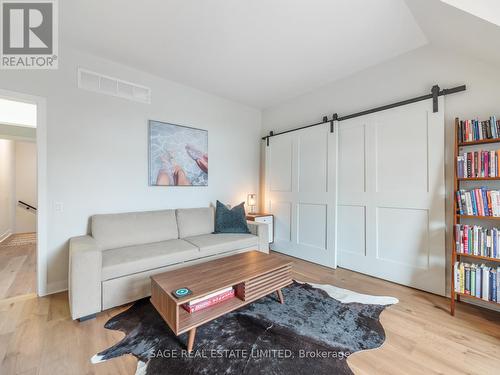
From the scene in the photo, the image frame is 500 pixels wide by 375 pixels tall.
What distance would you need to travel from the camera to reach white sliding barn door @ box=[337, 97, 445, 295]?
2.26m

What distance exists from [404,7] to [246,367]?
3000mm

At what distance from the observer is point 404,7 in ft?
5.90

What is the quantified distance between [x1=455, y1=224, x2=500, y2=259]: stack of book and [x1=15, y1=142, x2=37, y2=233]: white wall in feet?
26.1

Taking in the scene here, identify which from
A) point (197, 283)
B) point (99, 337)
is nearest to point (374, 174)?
point (197, 283)

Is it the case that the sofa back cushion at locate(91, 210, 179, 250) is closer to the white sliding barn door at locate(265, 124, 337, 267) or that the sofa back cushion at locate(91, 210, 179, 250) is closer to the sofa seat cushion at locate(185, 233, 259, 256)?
the sofa seat cushion at locate(185, 233, 259, 256)

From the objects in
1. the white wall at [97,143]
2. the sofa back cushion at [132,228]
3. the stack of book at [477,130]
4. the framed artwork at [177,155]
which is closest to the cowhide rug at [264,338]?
the sofa back cushion at [132,228]

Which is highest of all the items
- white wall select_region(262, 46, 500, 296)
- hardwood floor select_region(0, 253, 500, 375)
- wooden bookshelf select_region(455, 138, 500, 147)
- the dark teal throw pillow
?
white wall select_region(262, 46, 500, 296)

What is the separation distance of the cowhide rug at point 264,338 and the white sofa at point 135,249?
9.7 inches

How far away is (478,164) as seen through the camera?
6.14 ft

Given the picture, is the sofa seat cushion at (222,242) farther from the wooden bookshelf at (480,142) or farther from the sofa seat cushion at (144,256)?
the wooden bookshelf at (480,142)

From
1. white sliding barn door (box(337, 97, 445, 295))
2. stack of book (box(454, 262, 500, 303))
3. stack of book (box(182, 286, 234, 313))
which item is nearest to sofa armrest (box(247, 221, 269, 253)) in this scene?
white sliding barn door (box(337, 97, 445, 295))

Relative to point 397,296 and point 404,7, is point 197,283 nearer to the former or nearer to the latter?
point 397,296

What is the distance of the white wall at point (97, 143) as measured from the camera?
2.28 meters

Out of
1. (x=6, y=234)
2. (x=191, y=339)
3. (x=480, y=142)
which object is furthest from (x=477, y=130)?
(x=6, y=234)
